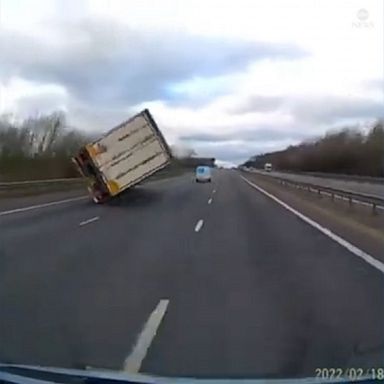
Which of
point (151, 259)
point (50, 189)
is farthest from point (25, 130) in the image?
point (151, 259)

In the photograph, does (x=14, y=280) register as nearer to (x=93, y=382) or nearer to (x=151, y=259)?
(x=151, y=259)

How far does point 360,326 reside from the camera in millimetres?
7527

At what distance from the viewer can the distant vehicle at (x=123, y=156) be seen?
3088cm

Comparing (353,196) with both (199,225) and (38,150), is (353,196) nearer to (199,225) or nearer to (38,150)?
(199,225)

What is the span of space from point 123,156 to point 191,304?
76.4 ft

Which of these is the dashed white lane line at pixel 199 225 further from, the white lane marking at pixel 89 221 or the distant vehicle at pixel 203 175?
the distant vehicle at pixel 203 175

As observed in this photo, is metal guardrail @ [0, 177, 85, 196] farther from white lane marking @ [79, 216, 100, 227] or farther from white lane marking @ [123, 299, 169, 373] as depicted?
white lane marking @ [123, 299, 169, 373]

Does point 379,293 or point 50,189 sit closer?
point 379,293

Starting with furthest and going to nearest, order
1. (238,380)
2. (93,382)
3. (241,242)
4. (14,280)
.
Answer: (241,242) < (14,280) < (238,380) < (93,382)

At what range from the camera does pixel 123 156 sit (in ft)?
104

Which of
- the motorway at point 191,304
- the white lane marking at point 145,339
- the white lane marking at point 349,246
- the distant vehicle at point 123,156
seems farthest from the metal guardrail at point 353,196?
the white lane marking at point 145,339

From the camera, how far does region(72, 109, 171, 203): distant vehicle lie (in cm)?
3088

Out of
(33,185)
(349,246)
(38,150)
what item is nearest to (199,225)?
(349,246)

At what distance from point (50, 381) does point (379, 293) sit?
240 inches
